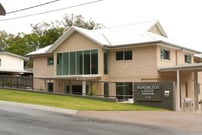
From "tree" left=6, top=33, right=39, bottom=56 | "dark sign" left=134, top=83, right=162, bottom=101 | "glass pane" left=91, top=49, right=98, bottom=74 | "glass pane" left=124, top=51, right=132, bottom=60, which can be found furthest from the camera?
"tree" left=6, top=33, right=39, bottom=56

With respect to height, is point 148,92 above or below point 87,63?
below

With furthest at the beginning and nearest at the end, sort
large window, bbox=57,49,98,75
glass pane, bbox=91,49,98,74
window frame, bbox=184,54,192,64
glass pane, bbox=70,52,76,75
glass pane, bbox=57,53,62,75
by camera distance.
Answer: window frame, bbox=184,54,192,64
glass pane, bbox=57,53,62,75
glass pane, bbox=70,52,76,75
large window, bbox=57,49,98,75
glass pane, bbox=91,49,98,74

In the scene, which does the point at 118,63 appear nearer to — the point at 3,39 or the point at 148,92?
the point at 148,92

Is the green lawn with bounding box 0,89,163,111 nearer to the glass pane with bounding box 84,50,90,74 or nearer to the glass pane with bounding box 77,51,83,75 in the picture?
the glass pane with bounding box 84,50,90,74

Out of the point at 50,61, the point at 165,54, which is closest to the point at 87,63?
the point at 50,61

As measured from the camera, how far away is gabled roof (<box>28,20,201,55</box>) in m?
32.0

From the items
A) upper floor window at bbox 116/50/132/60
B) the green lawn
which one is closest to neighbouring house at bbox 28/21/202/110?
upper floor window at bbox 116/50/132/60

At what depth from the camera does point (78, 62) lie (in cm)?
3431

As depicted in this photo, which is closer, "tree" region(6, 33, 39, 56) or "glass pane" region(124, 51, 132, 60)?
"glass pane" region(124, 51, 132, 60)

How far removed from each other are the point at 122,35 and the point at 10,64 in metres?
29.2

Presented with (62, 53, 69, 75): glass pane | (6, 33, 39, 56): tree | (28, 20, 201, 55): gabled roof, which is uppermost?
(6, 33, 39, 56): tree

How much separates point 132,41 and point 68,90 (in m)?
8.94

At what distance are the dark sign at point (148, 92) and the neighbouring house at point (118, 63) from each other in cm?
218

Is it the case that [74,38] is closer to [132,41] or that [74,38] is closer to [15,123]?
[132,41]
